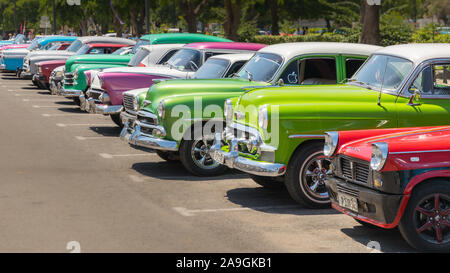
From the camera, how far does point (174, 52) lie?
1711 cm

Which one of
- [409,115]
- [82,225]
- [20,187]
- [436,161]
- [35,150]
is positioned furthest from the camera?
[35,150]

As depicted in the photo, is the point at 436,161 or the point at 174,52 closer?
the point at 436,161

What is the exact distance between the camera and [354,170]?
7.35 m

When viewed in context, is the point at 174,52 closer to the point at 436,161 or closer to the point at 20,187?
the point at 20,187

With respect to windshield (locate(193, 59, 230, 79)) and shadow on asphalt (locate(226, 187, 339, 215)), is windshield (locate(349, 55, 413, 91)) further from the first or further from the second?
windshield (locate(193, 59, 230, 79))

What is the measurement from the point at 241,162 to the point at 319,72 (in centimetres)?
266

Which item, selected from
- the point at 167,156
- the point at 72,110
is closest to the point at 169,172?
the point at 167,156

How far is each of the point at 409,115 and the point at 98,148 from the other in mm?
6608

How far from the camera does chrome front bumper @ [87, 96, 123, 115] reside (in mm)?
15281

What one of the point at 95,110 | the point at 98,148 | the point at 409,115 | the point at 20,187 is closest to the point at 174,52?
the point at 95,110

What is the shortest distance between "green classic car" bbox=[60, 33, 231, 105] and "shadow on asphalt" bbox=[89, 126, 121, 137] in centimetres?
151

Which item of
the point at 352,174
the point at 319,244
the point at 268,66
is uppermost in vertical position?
the point at 268,66

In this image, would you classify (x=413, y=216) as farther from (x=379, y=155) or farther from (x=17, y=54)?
(x=17, y=54)

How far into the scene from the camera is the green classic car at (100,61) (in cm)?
1873
